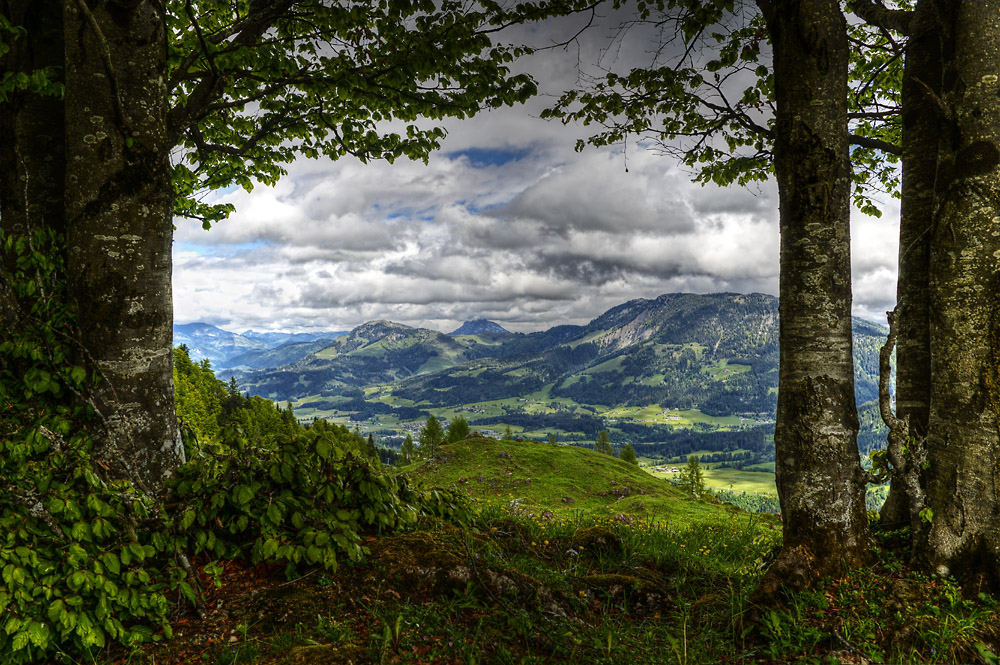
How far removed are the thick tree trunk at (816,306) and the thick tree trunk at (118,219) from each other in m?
7.21

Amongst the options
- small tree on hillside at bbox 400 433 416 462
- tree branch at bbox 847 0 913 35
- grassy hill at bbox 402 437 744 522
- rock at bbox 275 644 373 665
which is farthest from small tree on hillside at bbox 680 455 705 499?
rock at bbox 275 644 373 665

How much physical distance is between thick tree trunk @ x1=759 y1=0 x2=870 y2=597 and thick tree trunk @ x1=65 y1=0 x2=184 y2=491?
7215mm

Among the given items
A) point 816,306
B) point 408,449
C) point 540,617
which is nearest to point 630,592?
point 540,617

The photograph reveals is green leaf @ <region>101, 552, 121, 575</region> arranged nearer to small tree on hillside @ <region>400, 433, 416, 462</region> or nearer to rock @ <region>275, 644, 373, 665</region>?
rock @ <region>275, 644, 373, 665</region>

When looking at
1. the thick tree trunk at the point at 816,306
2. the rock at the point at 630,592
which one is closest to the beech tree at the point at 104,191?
the rock at the point at 630,592

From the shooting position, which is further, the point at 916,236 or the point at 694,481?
the point at 694,481

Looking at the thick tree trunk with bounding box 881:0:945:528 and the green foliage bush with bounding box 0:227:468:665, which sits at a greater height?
the thick tree trunk with bounding box 881:0:945:528

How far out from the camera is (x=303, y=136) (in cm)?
1081

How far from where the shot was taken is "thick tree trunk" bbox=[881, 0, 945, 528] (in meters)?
5.52

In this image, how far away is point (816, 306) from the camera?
205 inches

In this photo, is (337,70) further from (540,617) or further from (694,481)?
(694,481)

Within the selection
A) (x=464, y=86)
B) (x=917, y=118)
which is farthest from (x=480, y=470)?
(x=917, y=118)

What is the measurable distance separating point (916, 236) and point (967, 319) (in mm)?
1332

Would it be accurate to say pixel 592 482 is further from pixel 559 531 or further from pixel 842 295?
pixel 842 295
